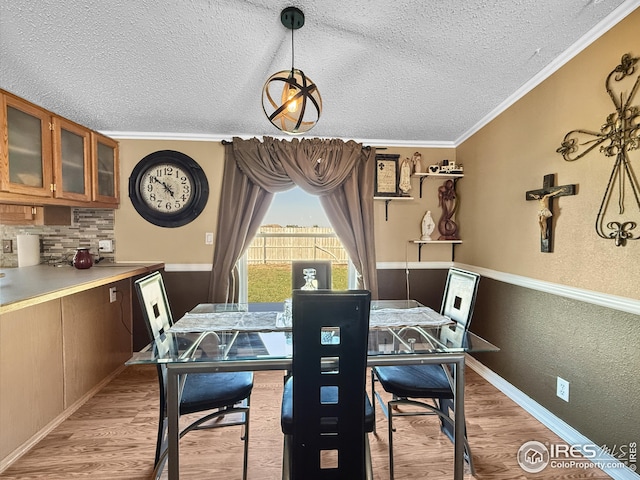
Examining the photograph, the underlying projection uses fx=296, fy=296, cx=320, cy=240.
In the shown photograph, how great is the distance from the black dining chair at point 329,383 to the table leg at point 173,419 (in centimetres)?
55

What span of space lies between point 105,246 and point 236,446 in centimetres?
225

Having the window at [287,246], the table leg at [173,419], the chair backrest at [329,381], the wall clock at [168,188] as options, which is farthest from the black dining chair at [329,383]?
the wall clock at [168,188]

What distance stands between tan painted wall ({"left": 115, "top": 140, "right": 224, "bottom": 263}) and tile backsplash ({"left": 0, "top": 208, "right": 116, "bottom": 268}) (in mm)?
99

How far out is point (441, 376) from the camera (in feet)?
5.77

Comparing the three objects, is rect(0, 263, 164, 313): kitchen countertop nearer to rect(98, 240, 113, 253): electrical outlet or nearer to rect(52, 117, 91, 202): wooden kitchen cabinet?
rect(98, 240, 113, 253): electrical outlet

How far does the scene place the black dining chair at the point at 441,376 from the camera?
5.34 ft

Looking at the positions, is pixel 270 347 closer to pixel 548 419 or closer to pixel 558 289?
pixel 558 289

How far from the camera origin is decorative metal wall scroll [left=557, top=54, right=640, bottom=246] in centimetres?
146

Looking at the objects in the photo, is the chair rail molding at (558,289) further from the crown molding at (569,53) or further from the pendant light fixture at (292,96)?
the pendant light fixture at (292,96)

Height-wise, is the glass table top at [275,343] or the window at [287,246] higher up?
the window at [287,246]

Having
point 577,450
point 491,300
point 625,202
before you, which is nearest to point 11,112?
point 625,202

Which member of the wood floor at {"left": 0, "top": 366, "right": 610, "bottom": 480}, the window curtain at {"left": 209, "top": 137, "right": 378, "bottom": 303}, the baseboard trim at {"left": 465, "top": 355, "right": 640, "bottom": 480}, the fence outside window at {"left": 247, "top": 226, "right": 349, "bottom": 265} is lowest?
the wood floor at {"left": 0, "top": 366, "right": 610, "bottom": 480}

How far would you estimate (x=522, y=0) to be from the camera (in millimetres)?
1392

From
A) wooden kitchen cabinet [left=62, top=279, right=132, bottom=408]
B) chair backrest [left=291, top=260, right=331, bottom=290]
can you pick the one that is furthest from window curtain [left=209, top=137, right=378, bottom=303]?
wooden kitchen cabinet [left=62, top=279, right=132, bottom=408]
